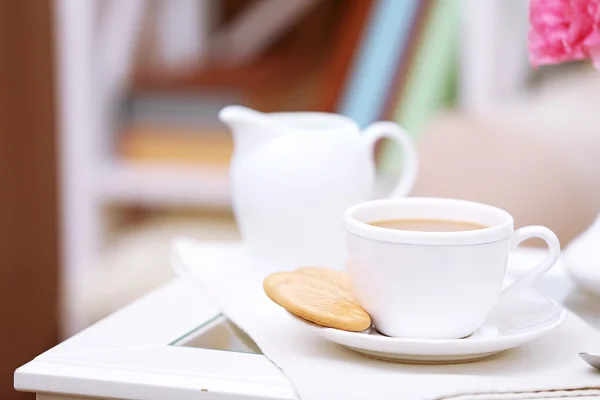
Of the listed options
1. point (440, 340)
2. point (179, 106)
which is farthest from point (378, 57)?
point (440, 340)

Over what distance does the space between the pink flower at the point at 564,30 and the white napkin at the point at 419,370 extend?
18 centimetres

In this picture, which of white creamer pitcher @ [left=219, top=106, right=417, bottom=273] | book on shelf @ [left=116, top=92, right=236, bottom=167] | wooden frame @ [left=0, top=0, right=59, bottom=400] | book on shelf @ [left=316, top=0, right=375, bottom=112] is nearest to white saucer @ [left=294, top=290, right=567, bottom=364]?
white creamer pitcher @ [left=219, top=106, right=417, bottom=273]

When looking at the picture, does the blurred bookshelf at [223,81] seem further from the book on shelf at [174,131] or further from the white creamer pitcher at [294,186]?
the white creamer pitcher at [294,186]

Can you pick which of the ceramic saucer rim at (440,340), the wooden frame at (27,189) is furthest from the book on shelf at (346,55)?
the ceramic saucer rim at (440,340)

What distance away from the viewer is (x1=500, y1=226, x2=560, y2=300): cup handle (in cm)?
52

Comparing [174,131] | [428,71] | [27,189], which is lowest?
[27,189]

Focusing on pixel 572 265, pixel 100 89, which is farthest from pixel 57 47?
pixel 572 265

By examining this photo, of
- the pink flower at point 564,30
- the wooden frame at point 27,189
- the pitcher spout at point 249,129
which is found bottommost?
the wooden frame at point 27,189

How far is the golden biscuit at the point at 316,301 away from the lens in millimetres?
493

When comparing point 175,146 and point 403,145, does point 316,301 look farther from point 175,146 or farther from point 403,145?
point 175,146

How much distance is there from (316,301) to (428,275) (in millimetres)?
73

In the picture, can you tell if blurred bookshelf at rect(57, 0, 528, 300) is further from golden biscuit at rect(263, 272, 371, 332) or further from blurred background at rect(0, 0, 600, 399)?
golden biscuit at rect(263, 272, 371, 332)

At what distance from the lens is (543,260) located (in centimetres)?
53

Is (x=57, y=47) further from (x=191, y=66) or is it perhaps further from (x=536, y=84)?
(x=536, y=84)
